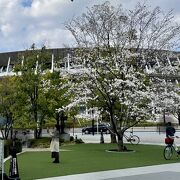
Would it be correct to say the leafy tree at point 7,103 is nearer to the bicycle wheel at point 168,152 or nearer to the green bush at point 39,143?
the green bush at point 39,143

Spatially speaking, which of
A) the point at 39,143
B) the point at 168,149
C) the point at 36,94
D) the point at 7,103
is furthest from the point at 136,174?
the point at 7,103

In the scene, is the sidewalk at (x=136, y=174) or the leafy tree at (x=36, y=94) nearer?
the sidewalk at (x=136, y=174)

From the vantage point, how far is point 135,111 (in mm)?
22547

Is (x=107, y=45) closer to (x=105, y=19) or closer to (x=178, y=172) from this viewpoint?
(x=105, y=19)

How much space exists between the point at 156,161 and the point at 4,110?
19117 mm

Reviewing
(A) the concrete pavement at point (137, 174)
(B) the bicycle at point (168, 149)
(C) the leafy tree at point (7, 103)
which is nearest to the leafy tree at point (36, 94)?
(C) the leafy tree at point (7, 103)

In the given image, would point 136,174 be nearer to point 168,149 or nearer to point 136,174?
point 136,174

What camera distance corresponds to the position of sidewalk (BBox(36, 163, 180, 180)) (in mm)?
12156

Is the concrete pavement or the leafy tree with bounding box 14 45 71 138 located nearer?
Answer: the concrete pavement

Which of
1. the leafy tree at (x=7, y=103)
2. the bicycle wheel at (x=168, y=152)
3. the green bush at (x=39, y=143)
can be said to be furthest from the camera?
the leafy tree at (x=7, y=103)

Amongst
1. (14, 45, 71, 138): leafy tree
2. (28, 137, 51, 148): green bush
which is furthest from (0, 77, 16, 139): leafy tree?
(28, 137, 51, 148): green bush

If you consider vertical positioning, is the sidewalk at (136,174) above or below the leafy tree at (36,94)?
below

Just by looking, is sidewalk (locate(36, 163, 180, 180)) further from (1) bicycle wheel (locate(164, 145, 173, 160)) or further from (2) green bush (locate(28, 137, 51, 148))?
(2) green bush (locate(28, 137, 51, 148))

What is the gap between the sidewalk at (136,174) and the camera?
479 inches
